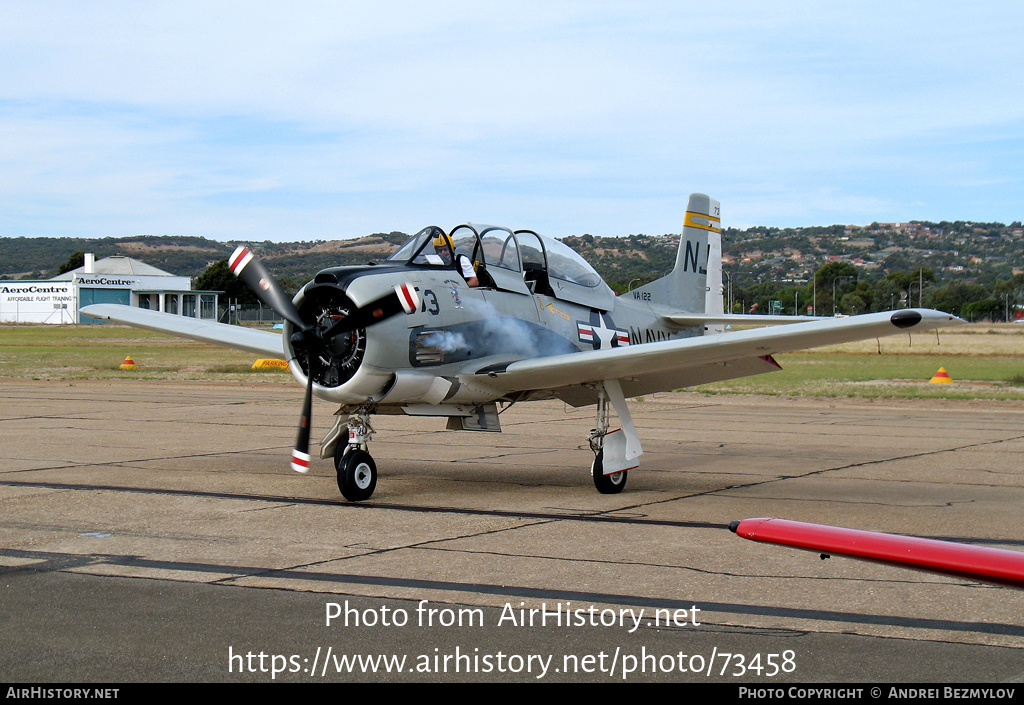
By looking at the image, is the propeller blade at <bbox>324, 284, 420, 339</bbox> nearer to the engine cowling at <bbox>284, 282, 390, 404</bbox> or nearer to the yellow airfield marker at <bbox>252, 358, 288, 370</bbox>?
the engine cowling at <bbox>284, 282, 390, 404</bbox>

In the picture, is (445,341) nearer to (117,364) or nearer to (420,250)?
(420,250)

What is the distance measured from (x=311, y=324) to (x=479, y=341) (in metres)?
1.74

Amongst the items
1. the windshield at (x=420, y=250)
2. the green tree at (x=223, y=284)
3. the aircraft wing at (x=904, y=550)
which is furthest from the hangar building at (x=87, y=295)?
the aircraft wing at (x=904, y=550)

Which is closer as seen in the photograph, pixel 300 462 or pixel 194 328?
pixel 300 462

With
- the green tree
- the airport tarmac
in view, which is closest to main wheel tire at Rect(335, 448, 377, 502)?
the airport tarmac

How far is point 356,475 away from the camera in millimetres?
9281

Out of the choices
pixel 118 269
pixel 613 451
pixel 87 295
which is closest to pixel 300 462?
pixel 613 451

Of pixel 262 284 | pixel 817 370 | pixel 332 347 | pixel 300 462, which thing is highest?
pixel 262 284

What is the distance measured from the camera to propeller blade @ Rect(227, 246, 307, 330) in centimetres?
906

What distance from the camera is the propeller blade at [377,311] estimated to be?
8906 mm

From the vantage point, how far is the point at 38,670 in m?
4.34

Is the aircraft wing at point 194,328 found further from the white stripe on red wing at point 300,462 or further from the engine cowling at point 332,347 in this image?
the white stripe on red wing at point 300,462

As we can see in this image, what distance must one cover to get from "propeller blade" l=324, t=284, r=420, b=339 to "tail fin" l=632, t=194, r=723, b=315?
5.42 meters

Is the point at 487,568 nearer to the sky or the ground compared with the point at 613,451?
nearer to the ground
